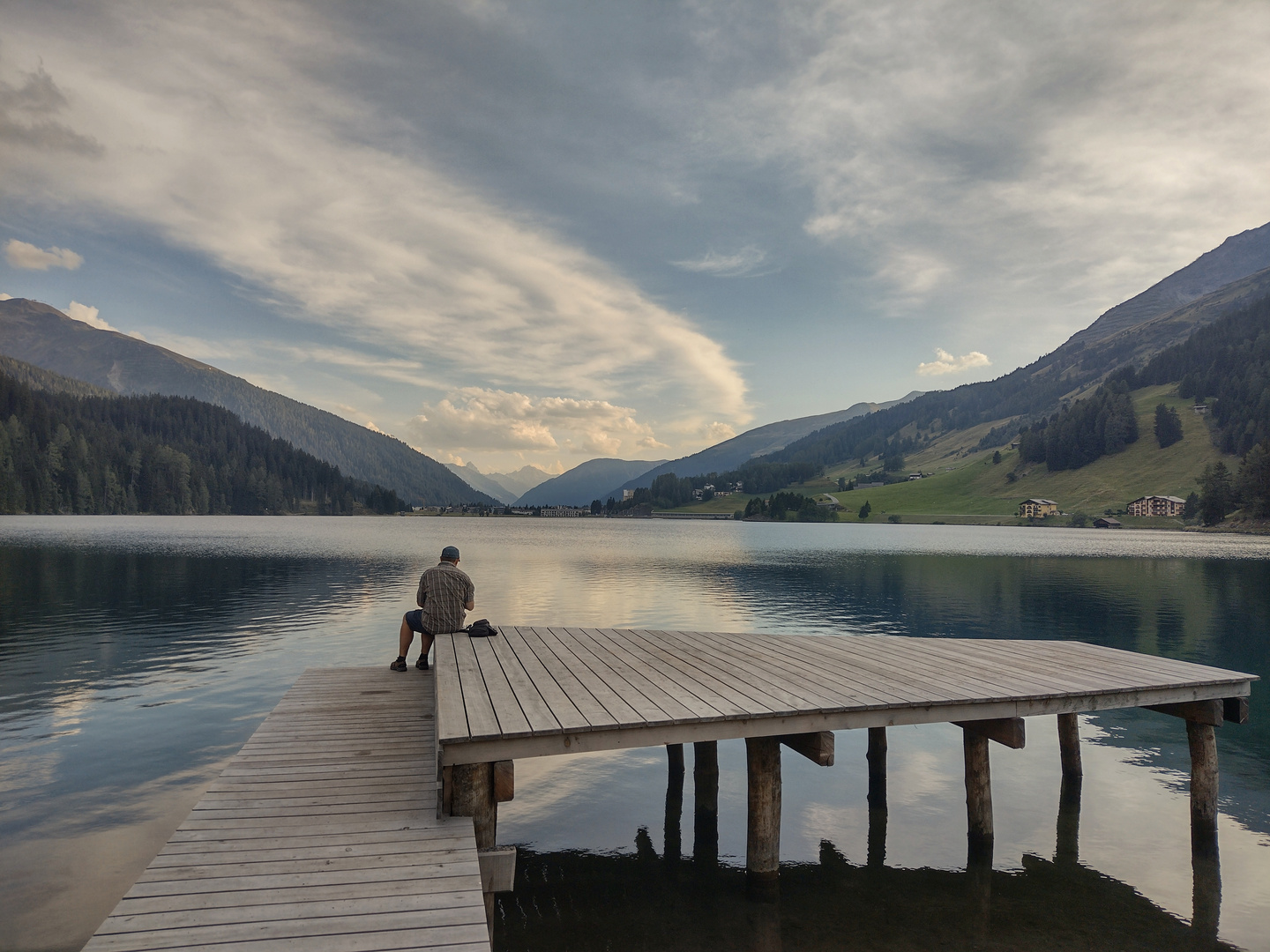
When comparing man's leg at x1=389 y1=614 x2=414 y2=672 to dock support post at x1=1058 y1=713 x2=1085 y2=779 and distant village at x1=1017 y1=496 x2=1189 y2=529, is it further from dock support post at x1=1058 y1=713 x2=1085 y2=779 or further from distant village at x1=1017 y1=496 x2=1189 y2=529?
distant village at x1=1017 y1=496 x2=1189 y2=529

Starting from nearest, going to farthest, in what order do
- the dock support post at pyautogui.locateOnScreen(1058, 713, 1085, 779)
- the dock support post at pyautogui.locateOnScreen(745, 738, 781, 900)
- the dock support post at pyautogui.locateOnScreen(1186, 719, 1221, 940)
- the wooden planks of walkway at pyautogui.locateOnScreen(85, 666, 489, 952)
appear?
the wooden planks of walkway at pyautogui.locateOnScreen(85, 666, 489, 952), the dock support post at pyautogui.locateOnScreen(745, 738, 781, 900), the dock support post at pyautogui.locateOnScreen(1186, 719, 1221, 940), the dock support post at pyautogui.locateOnScreen(1058, 713, 1085, 779)

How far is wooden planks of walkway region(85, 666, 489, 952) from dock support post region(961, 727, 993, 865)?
969 cm

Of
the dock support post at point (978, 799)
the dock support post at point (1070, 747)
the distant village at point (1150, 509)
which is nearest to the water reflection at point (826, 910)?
the dock support post at point (978, 799)

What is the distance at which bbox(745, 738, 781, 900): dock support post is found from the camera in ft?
37.9

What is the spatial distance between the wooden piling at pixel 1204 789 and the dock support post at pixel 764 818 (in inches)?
341

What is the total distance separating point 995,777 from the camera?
17719 mm

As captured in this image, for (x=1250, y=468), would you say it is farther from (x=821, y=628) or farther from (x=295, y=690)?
(x=295, y=690)

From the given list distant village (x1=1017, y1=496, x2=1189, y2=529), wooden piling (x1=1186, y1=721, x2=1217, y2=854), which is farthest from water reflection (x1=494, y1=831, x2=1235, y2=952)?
distant village (x1=1017, y1=496, x2=1189, y2=529)

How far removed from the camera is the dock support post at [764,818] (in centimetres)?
1155

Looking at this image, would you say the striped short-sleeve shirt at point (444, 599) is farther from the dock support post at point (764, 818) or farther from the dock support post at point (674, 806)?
the dock support post at point (764, 818)

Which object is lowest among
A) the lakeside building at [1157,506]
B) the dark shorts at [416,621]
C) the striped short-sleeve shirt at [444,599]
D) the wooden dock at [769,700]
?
the wooden dock at [769,700]

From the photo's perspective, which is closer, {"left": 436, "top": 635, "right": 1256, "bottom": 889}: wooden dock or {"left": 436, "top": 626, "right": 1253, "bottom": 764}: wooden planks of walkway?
{"left": 436, "top": 635, "right": 1256, "bottom": 889}: wooden dock

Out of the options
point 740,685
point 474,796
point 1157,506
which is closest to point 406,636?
point 474,796

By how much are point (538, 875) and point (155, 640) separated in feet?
84.9
